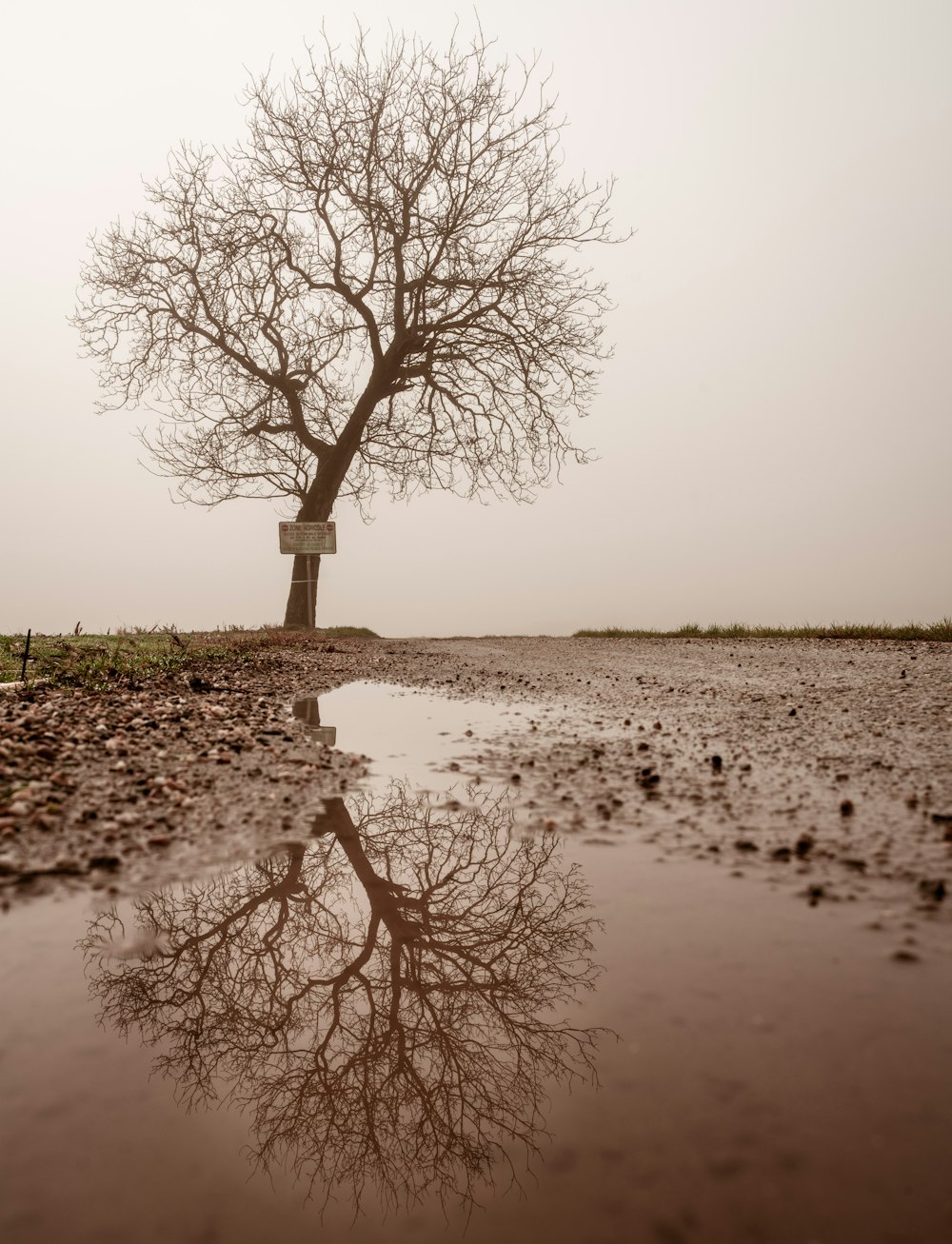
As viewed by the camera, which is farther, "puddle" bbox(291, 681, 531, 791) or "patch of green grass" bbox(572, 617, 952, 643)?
"patch of green grass" bbox(572, 617, 952, 643)

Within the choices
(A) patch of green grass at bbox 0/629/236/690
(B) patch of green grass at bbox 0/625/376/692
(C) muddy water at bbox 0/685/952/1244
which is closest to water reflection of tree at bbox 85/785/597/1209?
(C) muddy water at bbox 0/685/952/1244

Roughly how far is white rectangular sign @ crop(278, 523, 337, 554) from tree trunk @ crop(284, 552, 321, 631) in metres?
0.78

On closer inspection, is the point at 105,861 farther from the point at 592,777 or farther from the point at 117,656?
the point at 117,656

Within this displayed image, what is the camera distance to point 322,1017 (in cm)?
277

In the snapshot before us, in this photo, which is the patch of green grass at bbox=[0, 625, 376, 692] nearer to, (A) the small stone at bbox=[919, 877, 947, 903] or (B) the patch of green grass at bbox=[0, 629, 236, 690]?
(B) the patch of green grass at bbox=[0, 629, 236, 690]

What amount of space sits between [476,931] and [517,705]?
5415 millimetres

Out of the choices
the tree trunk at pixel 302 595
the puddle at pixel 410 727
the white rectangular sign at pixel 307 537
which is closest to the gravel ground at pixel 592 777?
the puddle at pixel 410 727

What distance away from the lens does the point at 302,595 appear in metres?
22.8

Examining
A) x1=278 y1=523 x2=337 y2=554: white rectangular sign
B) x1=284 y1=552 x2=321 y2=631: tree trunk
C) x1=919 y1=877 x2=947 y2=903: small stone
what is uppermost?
x1=278 y1=523 x2=337 y2=554: white rectangular sign

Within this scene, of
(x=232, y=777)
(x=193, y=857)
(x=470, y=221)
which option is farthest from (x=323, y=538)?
(x=193, y=857)

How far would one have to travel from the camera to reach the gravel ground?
12.8ft

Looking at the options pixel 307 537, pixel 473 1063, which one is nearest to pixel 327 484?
pixel 307 537

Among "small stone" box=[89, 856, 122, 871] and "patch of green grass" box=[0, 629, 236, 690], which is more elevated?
"patch of green grass" box=[0, 629, 236, 690]

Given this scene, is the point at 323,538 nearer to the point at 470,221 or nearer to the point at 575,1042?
the point at 470,221
